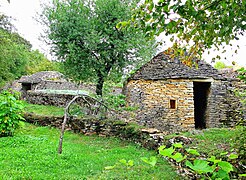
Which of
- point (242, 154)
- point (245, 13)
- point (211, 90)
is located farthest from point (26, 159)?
point (211, 90)

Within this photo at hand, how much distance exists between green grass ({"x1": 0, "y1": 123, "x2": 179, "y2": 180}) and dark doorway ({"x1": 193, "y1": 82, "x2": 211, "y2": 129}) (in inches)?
236

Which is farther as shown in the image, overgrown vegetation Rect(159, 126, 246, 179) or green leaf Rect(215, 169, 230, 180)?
overgrown vegetation Rect(159, 126, 246, 179)

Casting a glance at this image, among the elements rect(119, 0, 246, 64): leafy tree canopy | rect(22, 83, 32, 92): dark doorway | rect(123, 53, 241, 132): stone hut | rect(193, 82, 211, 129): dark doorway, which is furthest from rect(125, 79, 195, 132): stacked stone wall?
rect(22, 83, 32, 92): dark doorway

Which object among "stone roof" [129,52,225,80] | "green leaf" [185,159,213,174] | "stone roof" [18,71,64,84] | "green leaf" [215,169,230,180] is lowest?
"green leaf" [215,169,230,180]

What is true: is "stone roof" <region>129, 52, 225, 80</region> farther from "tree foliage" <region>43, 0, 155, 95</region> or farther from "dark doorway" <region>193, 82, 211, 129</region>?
"tree foliage" <region>43, 0, 155, 95</region>

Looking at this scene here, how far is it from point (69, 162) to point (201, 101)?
31.8 feet

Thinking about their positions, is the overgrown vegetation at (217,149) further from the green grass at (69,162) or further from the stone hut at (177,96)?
the stone hut at (177,96)

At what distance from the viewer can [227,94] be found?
12609 millimetres

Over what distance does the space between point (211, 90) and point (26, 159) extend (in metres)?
9.59

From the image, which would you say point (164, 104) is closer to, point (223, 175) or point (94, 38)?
point (94, 38)

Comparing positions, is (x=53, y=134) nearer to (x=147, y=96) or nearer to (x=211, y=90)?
(x=147, y=96)

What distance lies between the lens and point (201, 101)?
1388 centimetres

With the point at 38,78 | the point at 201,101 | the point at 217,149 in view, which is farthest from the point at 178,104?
the point at 38,78

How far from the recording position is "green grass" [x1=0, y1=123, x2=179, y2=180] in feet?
18.1
